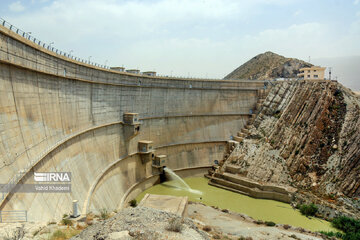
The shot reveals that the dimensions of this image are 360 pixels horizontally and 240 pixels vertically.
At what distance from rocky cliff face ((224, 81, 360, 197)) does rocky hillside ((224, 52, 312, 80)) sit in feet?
85.7

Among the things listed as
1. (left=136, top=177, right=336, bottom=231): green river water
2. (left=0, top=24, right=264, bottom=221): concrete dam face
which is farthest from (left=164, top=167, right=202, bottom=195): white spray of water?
(left=0, top=24, right=264, bottom=221): concrete dam face

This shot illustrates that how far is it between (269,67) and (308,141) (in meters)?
38.5

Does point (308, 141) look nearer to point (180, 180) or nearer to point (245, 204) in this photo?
point (245, 204)

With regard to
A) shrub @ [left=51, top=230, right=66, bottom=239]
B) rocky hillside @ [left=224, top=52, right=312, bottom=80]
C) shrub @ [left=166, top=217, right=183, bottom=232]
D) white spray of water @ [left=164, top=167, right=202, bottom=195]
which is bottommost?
white spray of water @ [left=164, top=167, right=202, bottom=195]

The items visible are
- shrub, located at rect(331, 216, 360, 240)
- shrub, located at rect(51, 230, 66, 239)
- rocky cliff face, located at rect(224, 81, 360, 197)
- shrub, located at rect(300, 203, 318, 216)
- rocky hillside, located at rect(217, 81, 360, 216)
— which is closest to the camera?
shrub, located at rect(51, 230, 66, 239)

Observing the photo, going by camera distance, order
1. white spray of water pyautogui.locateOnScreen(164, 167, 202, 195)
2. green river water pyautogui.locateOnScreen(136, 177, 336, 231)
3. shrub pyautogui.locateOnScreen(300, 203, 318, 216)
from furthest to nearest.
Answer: white spray of water pyautogui.locateOnScreen(164, 167, 202, 195), shrub pyautogui.locateOnScreen(300, 203, 318, 216), green river water pyautogui.locateOnScreen(136, 177, 336, 231)

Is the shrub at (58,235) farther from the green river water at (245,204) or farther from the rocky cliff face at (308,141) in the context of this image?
the rocky cliff face at (308,141)

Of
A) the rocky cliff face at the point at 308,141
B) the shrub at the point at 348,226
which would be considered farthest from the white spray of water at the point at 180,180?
the shrub at the point at 348,226

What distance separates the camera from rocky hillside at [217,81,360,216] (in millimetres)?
29633

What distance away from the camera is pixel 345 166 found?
29594 millimetres

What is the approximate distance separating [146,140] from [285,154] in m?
16.6

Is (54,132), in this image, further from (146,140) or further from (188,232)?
(146,140)

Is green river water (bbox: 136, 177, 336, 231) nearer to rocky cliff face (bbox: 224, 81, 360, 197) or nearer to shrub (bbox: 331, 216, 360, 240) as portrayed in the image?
shrub (bbox: 331, 216, 360, 240)

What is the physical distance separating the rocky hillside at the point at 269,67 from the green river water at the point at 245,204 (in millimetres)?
39850
